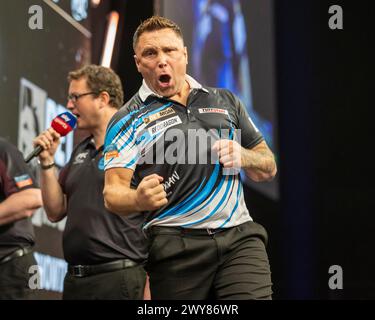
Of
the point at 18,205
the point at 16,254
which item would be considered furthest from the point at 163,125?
the point at 16,254

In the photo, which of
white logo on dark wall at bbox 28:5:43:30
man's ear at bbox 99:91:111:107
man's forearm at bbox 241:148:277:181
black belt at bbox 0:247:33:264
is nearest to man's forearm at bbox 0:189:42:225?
black belt at bbox 0:247:33:264

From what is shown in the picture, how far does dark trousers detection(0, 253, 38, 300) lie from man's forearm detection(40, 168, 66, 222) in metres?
0.31

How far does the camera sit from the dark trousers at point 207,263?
2641mm

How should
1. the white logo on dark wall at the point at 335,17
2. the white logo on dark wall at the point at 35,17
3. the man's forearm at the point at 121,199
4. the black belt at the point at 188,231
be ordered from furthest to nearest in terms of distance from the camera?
the white logo on dark wall at the point at 335,17 → the white logo on dark wall at the point at 35,17 → the black belt at the point at 188,231 → the man's forearm at the point at 121,199

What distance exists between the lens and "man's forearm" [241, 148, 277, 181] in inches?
105

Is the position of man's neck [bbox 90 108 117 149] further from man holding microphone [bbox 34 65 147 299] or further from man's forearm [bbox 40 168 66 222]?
man's forearm [bbox 40 168 66 222]

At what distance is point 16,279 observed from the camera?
3654 millimetres

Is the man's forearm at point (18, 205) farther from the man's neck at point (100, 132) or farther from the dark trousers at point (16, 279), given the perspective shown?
the man's neck at point (100, 132)

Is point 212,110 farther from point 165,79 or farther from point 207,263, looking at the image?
point 207,263

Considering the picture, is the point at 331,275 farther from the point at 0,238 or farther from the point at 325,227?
the point at 0,238

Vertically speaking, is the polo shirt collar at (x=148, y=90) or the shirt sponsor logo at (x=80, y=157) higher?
the polo shirt collar at (x=148, y=90)

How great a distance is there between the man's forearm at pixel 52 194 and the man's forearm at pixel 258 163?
46.6 inches

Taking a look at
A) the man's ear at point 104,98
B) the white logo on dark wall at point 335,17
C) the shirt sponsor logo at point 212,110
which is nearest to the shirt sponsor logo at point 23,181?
the man's ear at point 104,98

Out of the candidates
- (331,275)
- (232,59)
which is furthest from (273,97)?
(331,275)
